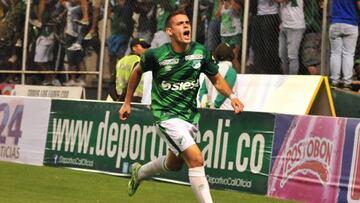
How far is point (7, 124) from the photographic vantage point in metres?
17.8

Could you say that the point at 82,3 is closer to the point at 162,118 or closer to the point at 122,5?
the point at 122,5

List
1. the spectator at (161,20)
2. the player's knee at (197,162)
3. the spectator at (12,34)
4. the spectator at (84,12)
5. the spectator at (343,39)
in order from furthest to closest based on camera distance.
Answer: the spectator at (12,34) < the spectator at (84,12) < the spectator at (161,20) < the spectator at (343,39) < the player's knee at (197,162)

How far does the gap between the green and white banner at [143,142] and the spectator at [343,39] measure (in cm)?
237

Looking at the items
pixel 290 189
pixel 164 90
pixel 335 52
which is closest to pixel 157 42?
pixel 335 52

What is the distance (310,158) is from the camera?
12.1 meters

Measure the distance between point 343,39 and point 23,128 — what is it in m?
6.64

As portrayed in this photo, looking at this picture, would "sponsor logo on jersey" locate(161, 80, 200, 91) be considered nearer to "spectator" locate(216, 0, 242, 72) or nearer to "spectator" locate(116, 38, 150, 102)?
"spectator" locate(116, 38, 150, 102)

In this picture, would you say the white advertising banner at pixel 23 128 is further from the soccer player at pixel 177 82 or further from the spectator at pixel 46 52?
the soccer player at pixel 177 82

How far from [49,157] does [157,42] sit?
3208 millimetres

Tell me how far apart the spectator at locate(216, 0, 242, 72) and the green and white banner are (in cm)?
253

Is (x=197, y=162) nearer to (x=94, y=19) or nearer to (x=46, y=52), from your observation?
(x=94, y=19)

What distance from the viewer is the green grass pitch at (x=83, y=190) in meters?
11.5

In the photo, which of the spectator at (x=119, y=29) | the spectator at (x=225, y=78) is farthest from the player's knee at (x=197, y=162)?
the spectator at (x=119, y=29)

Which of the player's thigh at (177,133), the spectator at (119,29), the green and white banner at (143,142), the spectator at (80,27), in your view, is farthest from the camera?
the spectator at (80,27)
